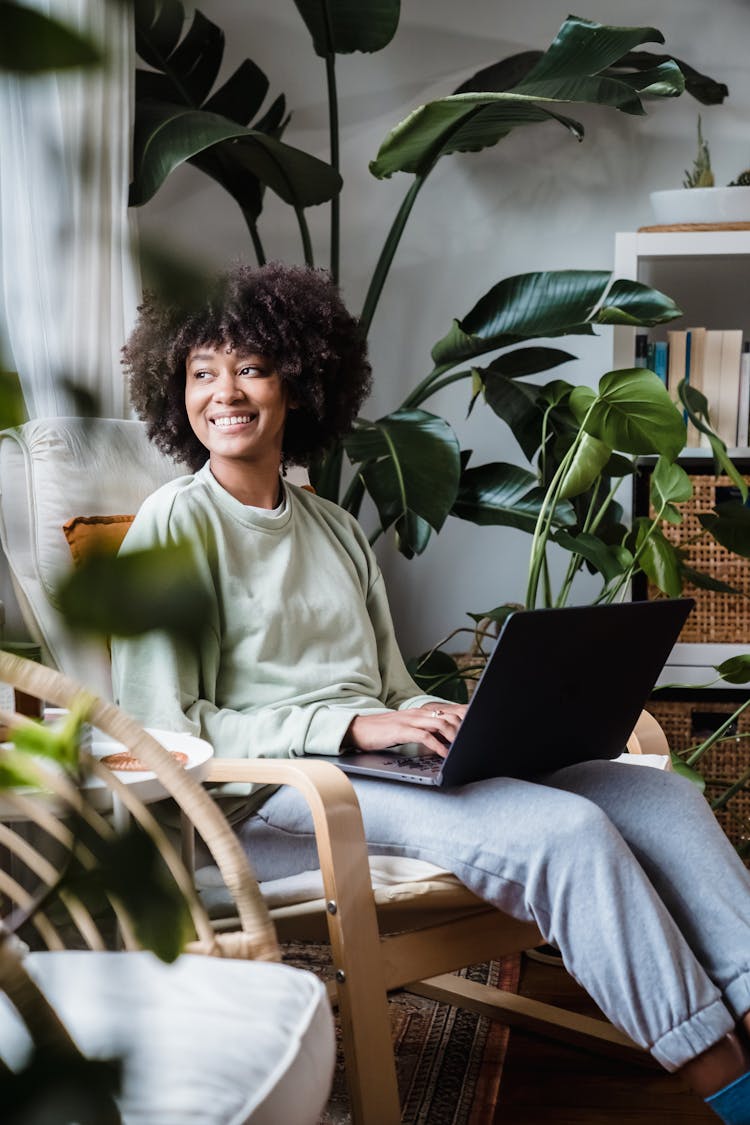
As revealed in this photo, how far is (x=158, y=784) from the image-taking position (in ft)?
3.98

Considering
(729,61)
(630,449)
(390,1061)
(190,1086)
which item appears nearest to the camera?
(190,1086)

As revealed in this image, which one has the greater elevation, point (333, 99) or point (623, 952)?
point (333, 99)

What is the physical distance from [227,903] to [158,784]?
23cm

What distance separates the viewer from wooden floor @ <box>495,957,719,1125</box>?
1.59 m

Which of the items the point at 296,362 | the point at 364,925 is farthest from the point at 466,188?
the point at 364,925

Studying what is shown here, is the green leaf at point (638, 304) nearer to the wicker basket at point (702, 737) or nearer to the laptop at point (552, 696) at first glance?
the wicker basket at point (702, 737)

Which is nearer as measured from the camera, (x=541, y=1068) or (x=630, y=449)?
(x=541, y=1068)

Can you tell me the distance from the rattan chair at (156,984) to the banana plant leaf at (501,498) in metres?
1.30

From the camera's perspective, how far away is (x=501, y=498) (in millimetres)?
2555

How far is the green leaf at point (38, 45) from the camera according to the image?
6.7 inches

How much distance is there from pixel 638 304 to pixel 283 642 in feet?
3.98

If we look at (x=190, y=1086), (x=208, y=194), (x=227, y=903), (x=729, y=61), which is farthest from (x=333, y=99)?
(x=190, y=1086)

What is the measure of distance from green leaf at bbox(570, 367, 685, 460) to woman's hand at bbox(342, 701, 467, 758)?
0.82 meters

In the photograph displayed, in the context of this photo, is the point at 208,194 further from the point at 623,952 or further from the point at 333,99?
the point at 623,952
